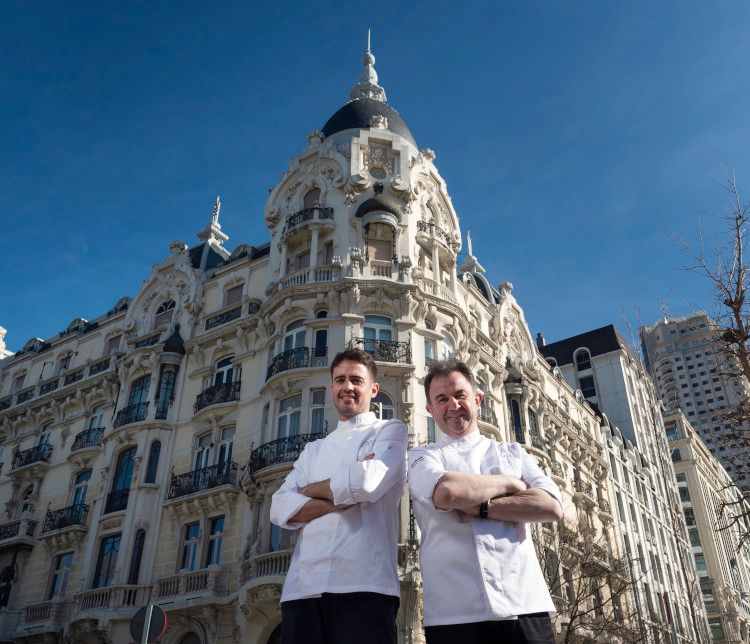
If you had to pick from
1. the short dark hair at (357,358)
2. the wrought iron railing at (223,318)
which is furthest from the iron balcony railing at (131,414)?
the short dark hair at (357,358)

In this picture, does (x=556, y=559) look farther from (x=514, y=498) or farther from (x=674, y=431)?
(x=674, y=431)

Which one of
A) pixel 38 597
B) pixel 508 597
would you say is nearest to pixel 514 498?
pixel 508 597

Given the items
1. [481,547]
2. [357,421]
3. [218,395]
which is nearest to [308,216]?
[218,395]

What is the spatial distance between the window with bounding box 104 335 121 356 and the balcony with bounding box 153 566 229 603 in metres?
14.3

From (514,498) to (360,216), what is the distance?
23307 mm

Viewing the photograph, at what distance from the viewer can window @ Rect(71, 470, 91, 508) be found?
27938mm

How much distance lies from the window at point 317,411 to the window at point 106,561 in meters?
9.18

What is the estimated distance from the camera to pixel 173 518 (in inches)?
952

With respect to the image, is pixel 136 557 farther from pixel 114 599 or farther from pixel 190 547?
pixel 190 547

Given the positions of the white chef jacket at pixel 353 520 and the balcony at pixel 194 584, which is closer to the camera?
the white chef jacket at pixel 353 520

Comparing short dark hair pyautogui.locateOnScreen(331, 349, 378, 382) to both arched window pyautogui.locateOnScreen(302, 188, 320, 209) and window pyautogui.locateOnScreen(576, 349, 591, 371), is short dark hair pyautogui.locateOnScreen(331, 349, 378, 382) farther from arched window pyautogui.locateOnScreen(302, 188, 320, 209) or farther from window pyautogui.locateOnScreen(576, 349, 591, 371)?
window pyautogui.locateOnScreen(576, 349, 591, 371)

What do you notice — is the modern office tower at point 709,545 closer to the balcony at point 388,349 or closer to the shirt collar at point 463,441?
the balcony at point 388,349

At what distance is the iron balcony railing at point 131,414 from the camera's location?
27.0 m

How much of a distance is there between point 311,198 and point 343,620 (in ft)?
85.4
